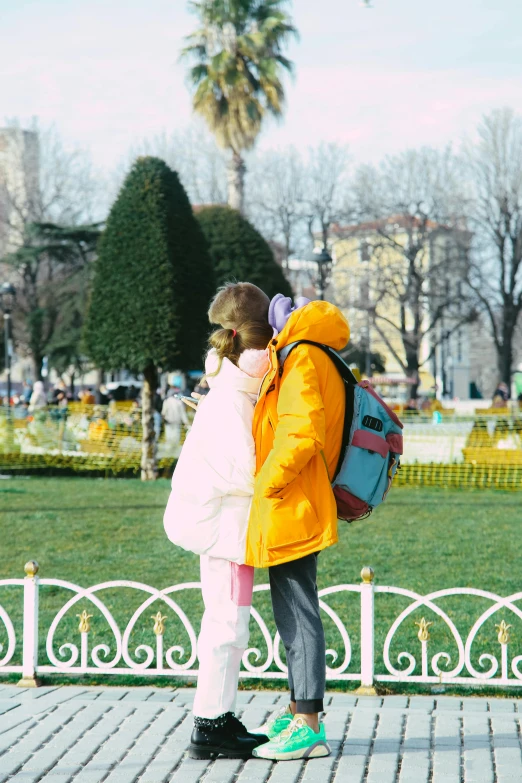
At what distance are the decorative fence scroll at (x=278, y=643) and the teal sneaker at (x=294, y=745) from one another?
0.71 m

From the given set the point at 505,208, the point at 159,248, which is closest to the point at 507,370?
the point at 505,208

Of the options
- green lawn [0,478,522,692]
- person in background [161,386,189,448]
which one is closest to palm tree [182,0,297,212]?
person in background [161,386,189,448]

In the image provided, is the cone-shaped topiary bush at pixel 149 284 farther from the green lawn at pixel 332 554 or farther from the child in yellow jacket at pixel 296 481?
the child in yellow jacket at pixel 296 481

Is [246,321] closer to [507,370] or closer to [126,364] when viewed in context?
[126,364]

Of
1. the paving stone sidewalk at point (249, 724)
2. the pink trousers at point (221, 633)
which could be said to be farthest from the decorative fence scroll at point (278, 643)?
the pink trousers at point (221, 633)

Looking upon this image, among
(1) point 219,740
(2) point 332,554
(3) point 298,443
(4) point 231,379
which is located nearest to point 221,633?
(1) point 219,740

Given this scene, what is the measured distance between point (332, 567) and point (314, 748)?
14.1ft

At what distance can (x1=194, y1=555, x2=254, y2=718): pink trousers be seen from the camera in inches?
139

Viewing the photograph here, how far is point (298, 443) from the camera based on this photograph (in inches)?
127

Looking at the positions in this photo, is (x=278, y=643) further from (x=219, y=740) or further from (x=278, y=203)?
(x=278, y=203)

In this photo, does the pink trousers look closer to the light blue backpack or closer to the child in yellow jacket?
the child in yellow jacket

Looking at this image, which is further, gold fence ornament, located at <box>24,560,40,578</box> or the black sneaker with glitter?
gold fence ornament, located at <box>24,560,40,578</box>

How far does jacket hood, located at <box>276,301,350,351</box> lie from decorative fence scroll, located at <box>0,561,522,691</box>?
1.36 metres

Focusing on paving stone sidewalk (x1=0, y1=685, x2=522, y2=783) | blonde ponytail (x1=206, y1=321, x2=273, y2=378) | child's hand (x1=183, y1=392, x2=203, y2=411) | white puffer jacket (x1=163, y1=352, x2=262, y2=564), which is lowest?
paving stone sidewalk (x1=0, y1=685, x2=522, y2=783)
